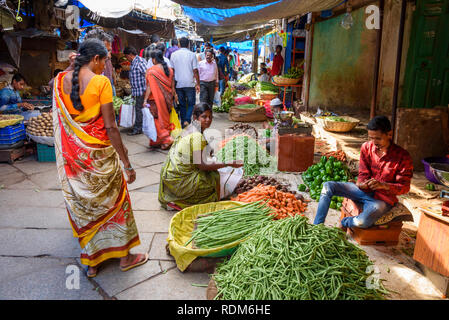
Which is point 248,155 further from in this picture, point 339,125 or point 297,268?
point 297,268

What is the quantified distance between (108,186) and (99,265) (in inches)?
30.8

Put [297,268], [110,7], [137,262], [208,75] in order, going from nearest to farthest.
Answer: [297,268], [137,262], [110,7], [208,75]

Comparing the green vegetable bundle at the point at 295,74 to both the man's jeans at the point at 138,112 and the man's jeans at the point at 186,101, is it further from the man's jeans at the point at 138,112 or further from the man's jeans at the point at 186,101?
the man's jeans at the point at 138,112

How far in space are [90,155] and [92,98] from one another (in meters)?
0.46

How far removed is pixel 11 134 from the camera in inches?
237

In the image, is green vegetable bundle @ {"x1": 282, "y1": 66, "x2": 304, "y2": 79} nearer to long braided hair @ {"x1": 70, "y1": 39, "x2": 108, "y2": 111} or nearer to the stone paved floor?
the stone paved floor

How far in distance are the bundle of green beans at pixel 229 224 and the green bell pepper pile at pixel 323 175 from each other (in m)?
1.33

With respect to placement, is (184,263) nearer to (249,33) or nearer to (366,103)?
(366,103)

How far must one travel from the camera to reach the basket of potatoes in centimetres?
602

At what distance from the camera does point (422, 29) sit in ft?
16.9

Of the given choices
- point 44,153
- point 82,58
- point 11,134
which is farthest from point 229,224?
point 11,134

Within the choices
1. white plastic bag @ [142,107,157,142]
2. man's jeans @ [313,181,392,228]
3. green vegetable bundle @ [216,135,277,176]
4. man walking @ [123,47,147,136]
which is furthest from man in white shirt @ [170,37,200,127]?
man's jeans @ [313,181,392,228]

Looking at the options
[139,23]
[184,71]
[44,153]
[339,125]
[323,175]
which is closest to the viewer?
[323,175]
